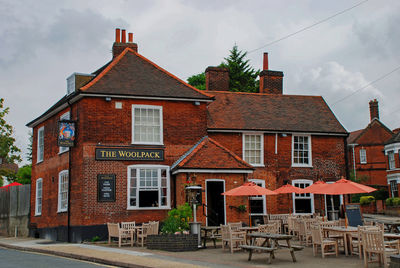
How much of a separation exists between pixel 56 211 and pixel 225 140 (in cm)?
892

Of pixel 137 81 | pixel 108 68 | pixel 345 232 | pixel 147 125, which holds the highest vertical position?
pixel 108 68

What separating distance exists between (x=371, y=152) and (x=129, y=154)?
38763mm

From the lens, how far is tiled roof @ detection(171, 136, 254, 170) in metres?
20.6

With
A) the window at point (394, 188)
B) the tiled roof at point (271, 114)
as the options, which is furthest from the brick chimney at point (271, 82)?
the window at point (394, 188)

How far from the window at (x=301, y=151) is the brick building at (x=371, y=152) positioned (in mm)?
28260

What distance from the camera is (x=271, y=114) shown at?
26.5m

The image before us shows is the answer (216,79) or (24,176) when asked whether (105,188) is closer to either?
(216,79)

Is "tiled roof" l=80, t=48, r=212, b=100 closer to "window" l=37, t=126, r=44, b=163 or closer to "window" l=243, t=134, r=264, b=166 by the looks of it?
"window" l=243, t=134, r=264, b=166

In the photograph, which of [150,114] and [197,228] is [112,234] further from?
[150,114]

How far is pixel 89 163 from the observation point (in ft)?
68.0

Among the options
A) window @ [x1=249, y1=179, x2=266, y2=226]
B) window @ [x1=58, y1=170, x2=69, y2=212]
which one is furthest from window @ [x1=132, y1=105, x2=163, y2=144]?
window @ [x1=249, y1=179, x2=266, y2=226]

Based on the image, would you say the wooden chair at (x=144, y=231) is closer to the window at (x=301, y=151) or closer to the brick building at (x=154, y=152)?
the brick building at (x=154, y=152)

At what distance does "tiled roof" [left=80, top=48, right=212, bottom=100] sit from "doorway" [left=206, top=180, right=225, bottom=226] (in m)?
4.07

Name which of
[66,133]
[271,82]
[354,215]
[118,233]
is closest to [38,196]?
[66,133]
